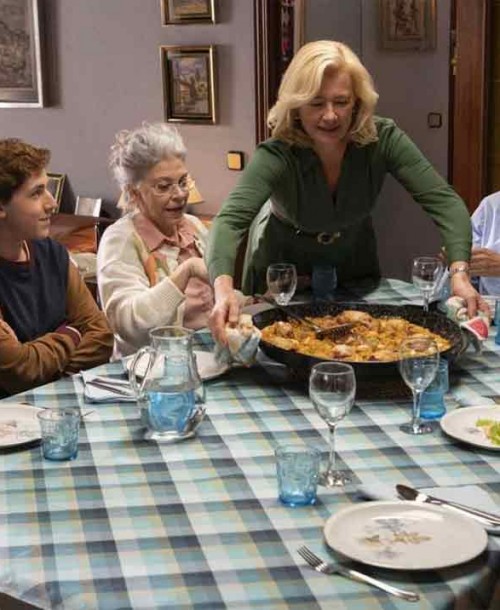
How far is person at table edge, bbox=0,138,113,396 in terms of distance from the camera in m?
2.61

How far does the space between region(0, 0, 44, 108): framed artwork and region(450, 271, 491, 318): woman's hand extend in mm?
3990

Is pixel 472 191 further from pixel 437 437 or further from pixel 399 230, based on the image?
pixel 437 437

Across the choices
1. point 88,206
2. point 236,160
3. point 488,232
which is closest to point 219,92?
point 236,160

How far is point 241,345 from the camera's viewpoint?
7.11 feet

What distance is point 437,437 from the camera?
187cm

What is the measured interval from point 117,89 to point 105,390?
3.85 metres

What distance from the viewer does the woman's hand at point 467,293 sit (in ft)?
7.95

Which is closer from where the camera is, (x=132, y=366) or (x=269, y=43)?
(x=132, y=366)

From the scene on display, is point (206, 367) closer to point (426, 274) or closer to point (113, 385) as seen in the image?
point (113, 385)

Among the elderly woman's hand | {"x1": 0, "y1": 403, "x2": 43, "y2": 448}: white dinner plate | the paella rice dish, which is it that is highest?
the elderly woman's hand

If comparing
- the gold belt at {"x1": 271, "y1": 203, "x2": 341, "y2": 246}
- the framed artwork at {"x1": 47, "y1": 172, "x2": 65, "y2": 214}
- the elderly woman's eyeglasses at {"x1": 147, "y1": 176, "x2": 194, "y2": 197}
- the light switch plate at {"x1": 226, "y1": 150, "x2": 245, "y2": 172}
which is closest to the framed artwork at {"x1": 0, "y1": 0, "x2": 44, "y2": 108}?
the framed artwork at {"x1": 47, "y1": 172, "x2": 65, "y2": 214}

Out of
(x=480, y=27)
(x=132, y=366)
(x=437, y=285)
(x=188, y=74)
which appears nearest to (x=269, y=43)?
(x=188, y=74)

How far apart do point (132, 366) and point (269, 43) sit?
3.26m

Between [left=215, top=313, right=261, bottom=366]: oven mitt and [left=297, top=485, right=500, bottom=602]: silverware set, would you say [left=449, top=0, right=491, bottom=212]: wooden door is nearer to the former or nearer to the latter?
[left=215, top=313, right=261, bottom=366]: oven mitt
